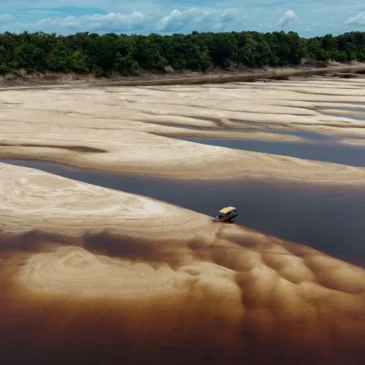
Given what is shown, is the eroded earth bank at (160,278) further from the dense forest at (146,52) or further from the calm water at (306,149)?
the dense forest at (146,52)

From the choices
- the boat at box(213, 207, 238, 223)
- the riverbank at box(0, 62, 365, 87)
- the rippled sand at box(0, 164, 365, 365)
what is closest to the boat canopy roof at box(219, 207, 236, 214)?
the boat at box(213, 207, 238, 223)

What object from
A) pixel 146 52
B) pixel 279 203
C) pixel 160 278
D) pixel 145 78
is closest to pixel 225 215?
pixel 279 203

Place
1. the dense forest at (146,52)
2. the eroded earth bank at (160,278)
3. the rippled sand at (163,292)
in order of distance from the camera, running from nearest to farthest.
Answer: the rippled sand at (163,292), the eroded earth bank at (160,278), the dense forest at (146,52)

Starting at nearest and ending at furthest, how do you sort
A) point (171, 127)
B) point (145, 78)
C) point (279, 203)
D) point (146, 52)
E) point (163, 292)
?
point (163, 292)
point (279, 203)
point (171, 127)
point (145, 78)
point (146, 52)

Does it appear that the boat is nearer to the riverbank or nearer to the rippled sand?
the rippled sand

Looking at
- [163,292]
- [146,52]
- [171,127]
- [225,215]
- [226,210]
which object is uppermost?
[146,52]

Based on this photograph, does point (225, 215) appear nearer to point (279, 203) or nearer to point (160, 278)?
point (279, 203)

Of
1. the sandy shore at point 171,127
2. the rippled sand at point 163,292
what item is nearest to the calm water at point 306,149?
the sandy shore at point 171,127
